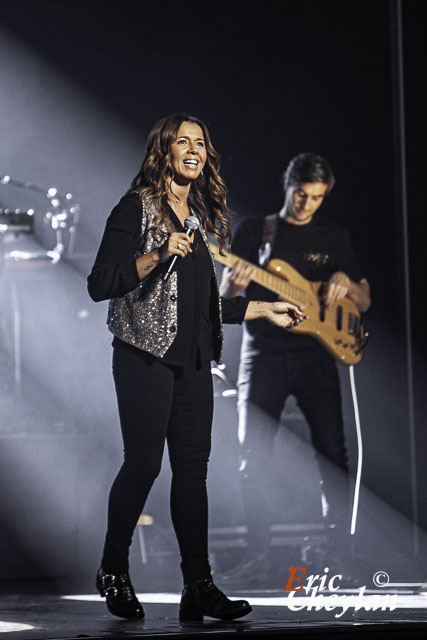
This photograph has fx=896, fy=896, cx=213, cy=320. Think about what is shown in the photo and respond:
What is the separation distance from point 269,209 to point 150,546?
1.86 m

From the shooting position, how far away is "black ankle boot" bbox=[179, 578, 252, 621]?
7.79 ft

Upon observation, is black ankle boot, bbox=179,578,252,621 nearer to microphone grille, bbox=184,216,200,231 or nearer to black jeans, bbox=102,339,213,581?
black jeans, bbox=102,339,213,581

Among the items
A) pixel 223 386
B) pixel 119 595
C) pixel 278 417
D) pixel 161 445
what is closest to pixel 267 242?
pixel 223 386

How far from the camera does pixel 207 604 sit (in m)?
2.39

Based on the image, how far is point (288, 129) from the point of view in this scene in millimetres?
4695

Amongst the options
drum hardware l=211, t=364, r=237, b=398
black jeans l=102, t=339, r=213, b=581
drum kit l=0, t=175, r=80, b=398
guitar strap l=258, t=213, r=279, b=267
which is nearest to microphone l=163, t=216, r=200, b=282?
black jeans l=102, t=339, r=213, b=581

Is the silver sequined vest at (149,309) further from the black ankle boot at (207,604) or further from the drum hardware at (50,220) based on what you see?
the drum hardware at (50,220)

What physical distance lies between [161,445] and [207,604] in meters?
0.44

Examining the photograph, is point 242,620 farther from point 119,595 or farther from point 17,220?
point 17,220

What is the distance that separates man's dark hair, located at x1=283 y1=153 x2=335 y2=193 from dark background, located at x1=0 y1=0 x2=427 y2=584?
2.16 ft

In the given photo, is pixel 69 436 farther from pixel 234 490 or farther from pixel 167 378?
pixel 167 378

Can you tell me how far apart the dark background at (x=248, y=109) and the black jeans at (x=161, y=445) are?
202 cm

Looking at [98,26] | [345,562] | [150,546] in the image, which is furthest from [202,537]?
[98,26]

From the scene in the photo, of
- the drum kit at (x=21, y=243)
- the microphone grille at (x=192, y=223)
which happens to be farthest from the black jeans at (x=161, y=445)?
the drum kit at (x=21, y=243)
